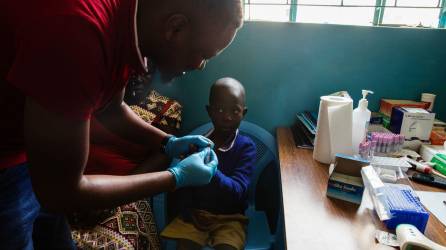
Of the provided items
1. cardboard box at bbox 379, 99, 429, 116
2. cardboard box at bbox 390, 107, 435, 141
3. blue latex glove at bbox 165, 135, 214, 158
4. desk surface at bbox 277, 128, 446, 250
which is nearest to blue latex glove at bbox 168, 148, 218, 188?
blue latex glove at bbox 165, 135, 214, 158

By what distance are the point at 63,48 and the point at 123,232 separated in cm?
93

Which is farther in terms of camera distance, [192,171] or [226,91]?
[226,91]

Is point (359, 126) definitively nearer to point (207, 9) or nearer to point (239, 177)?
point (239, 177)

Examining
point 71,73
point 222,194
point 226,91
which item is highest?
point 71,73

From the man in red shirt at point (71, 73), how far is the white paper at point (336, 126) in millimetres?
581

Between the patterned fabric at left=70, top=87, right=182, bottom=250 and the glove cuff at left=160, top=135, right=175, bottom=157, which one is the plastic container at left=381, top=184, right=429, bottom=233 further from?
the patterned fabric at left=70, top=87, right=182, bottom=250

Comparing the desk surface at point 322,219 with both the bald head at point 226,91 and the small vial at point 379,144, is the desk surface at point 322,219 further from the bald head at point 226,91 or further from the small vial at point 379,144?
the bald head at point 226,91

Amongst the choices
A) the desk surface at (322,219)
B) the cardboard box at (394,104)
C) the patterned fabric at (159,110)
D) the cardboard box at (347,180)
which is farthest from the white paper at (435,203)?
the patterned fabric at (159,110)

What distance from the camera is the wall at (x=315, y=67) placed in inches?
61.4

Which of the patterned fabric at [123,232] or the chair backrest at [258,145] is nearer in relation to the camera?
the patterned fabric at [123,232]

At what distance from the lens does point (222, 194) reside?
4.25ft

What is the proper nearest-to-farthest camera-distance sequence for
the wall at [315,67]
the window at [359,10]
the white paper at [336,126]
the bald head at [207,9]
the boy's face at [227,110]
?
the bald head at [207,9]
the white paper at [336,126]
the boy's face at [227,110]
the wall at [315,67]
the window at [359,10]

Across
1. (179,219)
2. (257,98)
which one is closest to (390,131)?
(257,98)

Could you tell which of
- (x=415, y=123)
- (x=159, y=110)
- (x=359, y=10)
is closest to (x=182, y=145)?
(x=159, y=110)
